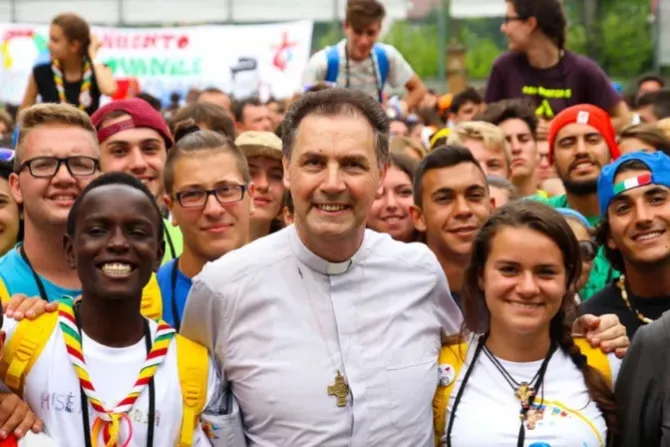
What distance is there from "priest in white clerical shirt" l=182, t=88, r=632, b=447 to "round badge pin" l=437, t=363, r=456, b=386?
6 centimetres

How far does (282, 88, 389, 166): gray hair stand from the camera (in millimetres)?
4383

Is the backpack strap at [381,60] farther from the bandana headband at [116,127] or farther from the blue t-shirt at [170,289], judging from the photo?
the blue t-shirt at [170,289]

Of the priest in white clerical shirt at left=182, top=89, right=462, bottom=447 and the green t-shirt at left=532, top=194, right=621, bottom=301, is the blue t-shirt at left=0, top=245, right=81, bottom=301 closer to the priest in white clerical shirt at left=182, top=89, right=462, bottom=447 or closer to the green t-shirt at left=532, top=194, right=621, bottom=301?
the priest in white clerical shirt at left=182, top=89, right=462, bottom=447

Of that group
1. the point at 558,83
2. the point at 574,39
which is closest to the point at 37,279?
the point at 558,83

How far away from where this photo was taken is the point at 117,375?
4.11m

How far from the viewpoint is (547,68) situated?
30.3 ft

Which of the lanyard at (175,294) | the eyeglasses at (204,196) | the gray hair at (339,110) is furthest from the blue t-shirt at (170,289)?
the gray hair at (339,110)

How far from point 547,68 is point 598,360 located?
16.4 ft

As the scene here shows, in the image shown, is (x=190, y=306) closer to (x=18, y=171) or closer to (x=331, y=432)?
(x=331, y=432)

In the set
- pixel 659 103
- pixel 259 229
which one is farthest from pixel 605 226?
pixel 659 103

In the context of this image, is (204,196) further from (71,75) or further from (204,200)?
(71,75)

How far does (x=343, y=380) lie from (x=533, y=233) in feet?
3.16

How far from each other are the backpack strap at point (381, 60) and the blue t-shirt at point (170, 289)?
4.48 m

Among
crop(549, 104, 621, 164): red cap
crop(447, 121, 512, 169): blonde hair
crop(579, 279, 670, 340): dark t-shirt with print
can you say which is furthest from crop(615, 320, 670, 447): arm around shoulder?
crop(447, 121, 512, 169): blonde hair
